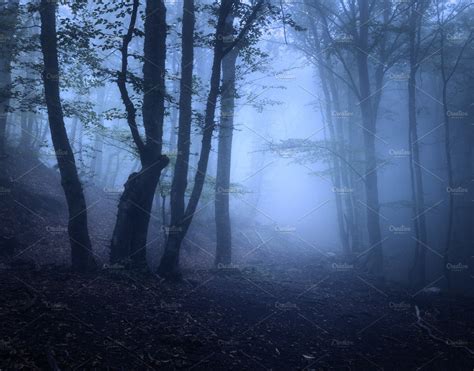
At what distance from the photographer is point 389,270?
2242 centimetres

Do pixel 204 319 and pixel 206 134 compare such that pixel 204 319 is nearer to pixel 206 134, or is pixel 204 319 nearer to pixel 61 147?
pixel 206 134

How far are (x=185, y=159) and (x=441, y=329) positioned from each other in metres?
7.82

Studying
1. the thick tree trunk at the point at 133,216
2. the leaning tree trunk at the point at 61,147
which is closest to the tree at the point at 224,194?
the thick tree trunk at the point at 133,216

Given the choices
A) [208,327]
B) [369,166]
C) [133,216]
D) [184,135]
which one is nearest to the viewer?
[208,327]

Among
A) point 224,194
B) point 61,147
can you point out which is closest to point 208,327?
point 61,147

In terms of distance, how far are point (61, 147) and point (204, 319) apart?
551 centimetres

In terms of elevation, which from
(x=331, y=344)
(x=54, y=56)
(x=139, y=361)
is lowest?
(x=331, y=344)

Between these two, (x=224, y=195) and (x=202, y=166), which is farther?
(x=224, y=195)

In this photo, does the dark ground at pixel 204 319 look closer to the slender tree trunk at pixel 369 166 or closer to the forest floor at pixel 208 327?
the forest floor at pixel 208 327

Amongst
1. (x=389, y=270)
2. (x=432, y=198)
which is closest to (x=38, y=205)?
(x=389, y=270)

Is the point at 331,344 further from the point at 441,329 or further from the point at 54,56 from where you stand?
the point at 54,56

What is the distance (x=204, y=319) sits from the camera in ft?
24.2

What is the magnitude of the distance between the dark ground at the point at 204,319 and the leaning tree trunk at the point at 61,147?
0.61 m

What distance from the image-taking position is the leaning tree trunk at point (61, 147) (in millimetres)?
9055
